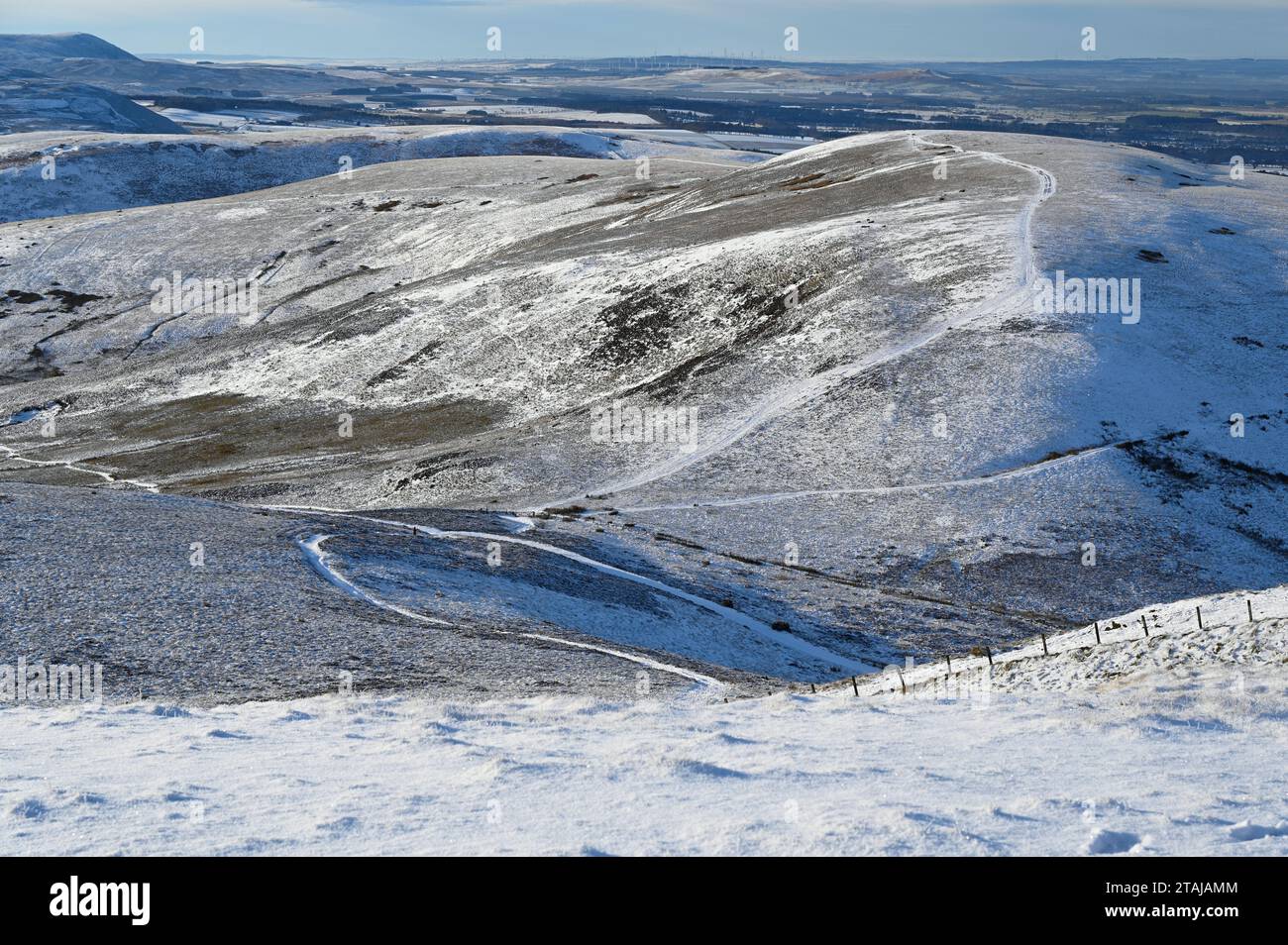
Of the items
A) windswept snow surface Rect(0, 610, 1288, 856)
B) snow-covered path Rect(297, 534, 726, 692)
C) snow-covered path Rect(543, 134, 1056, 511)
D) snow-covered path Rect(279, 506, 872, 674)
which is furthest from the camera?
snow-covered path Rect(543, 134, 1056, 511)

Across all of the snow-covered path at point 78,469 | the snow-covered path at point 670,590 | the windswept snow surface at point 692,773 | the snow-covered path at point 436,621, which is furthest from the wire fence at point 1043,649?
the snow-covered path at point 78,469

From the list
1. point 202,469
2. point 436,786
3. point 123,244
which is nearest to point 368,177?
point 123,244

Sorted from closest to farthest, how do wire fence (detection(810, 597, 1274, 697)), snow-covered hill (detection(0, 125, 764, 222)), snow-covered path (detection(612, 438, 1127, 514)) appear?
wire fence (detection(810, 597, 1274, 697)) → snow-covered path (detection(612, 438, 1127, 514)) → snow-covered hill (detection(0, 125, 764, 222))

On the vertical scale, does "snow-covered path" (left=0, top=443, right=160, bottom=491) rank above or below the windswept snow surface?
below

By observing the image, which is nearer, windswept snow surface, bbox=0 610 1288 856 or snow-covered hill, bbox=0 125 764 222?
windswept snow surface, bbox=0 610 1288 856

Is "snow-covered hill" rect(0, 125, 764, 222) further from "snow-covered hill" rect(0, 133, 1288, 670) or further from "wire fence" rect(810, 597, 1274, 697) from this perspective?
"wire fence" rect(810, 597, 1274, 697)

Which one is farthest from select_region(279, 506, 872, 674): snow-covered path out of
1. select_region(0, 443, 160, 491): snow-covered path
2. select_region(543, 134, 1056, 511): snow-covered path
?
select_region(0, 443, 160, 491): snow-covered path

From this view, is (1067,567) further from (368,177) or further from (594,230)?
(368,177)
